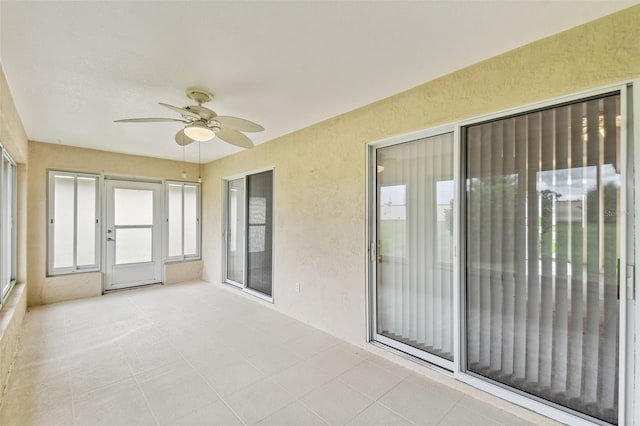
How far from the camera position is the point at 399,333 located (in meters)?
2.86

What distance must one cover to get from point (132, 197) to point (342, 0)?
5312 millimetres

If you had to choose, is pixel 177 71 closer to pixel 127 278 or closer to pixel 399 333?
pixel 399 333

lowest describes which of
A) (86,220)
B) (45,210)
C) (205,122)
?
(86,220)

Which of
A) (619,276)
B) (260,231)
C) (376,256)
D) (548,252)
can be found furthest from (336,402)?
(260,231)

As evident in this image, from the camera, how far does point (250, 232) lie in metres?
4.93

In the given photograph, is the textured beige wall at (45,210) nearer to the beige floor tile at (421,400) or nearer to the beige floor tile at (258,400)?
the beige floor tile at (258,400)

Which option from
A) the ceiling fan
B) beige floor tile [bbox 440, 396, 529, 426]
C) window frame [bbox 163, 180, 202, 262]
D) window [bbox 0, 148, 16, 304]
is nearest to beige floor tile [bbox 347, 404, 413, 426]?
beige floor tile [bbox 440, 396, 529, 426]

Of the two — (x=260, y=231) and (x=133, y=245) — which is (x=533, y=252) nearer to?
(x=260, y=231)

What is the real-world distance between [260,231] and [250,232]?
1.03 ft

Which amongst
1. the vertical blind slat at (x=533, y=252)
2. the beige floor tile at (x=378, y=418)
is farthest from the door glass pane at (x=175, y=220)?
the vertical blind slat at (x=533, y=252)

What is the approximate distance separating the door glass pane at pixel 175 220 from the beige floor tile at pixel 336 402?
4609 mm

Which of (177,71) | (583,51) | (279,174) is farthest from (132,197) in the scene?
(583,51)

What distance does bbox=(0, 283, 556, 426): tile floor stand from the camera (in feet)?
6.51

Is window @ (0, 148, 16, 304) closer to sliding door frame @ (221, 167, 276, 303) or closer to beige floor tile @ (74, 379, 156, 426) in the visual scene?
beige floor tile @ (74, 379, 156, 426)
